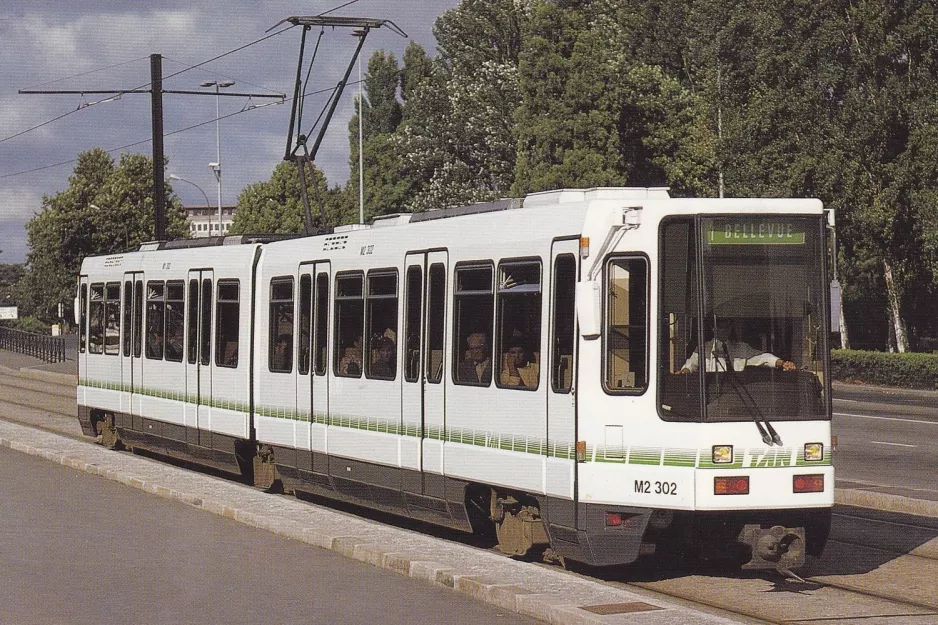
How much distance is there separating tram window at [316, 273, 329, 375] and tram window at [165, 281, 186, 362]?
458 cm

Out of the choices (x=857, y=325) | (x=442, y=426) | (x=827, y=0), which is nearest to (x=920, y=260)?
(x=827, y=0)

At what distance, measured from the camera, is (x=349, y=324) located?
49.5 ft

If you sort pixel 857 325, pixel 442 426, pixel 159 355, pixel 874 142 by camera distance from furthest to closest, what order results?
pixel 857 325 → pixel 874 142 → pixel 159 355 → pixel 442 426

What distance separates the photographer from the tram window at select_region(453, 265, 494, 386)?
40.4 feet

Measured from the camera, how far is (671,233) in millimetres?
10688

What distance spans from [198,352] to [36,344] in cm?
4756

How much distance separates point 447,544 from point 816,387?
122 inches

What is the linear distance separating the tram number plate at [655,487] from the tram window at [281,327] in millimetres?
6680

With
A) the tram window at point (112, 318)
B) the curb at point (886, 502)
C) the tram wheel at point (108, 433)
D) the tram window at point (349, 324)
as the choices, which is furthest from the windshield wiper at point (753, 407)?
the tram wheel at point (108, 433)

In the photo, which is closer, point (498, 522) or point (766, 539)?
point (766, 539)

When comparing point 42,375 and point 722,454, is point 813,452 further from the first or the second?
point 42,375

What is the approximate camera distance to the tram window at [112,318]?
22688 millimetres

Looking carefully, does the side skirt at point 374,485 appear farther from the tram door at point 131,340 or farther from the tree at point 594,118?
the tree at point 594,118

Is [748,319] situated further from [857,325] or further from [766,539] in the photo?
[857,325]
